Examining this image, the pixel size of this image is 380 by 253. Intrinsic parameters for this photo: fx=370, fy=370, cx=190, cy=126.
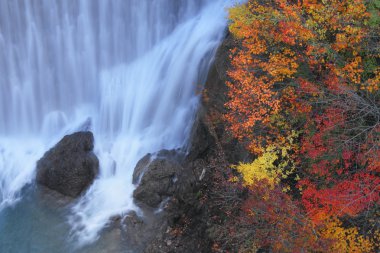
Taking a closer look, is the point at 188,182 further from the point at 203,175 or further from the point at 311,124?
the point at 311,124

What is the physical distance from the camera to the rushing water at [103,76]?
16.5m

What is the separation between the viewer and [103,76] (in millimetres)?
19375

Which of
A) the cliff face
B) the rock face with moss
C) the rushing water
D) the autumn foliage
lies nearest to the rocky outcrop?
the rushing water

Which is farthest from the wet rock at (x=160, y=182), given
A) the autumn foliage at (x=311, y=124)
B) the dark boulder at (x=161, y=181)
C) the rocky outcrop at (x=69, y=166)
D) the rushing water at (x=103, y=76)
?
the autumn foliage at (x=311, y=124)

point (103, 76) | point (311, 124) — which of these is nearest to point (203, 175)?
point (311, 124)

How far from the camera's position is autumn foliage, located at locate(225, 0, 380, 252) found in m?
9.58

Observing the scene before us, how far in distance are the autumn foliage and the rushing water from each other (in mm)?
4521

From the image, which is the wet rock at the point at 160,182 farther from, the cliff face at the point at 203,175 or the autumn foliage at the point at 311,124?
the autumn foliage at the point at 311,124

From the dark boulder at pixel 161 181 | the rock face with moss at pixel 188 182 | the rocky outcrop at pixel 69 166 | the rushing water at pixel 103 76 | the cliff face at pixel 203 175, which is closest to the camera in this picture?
the cliff face at pixel 203 175

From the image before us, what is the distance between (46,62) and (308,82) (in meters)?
13.6

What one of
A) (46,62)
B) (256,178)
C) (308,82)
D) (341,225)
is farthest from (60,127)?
(341,225)

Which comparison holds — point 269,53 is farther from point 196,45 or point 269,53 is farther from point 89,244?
point 89,244

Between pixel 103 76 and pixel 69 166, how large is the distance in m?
5.75

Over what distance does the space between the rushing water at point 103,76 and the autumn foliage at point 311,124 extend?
452 cm
